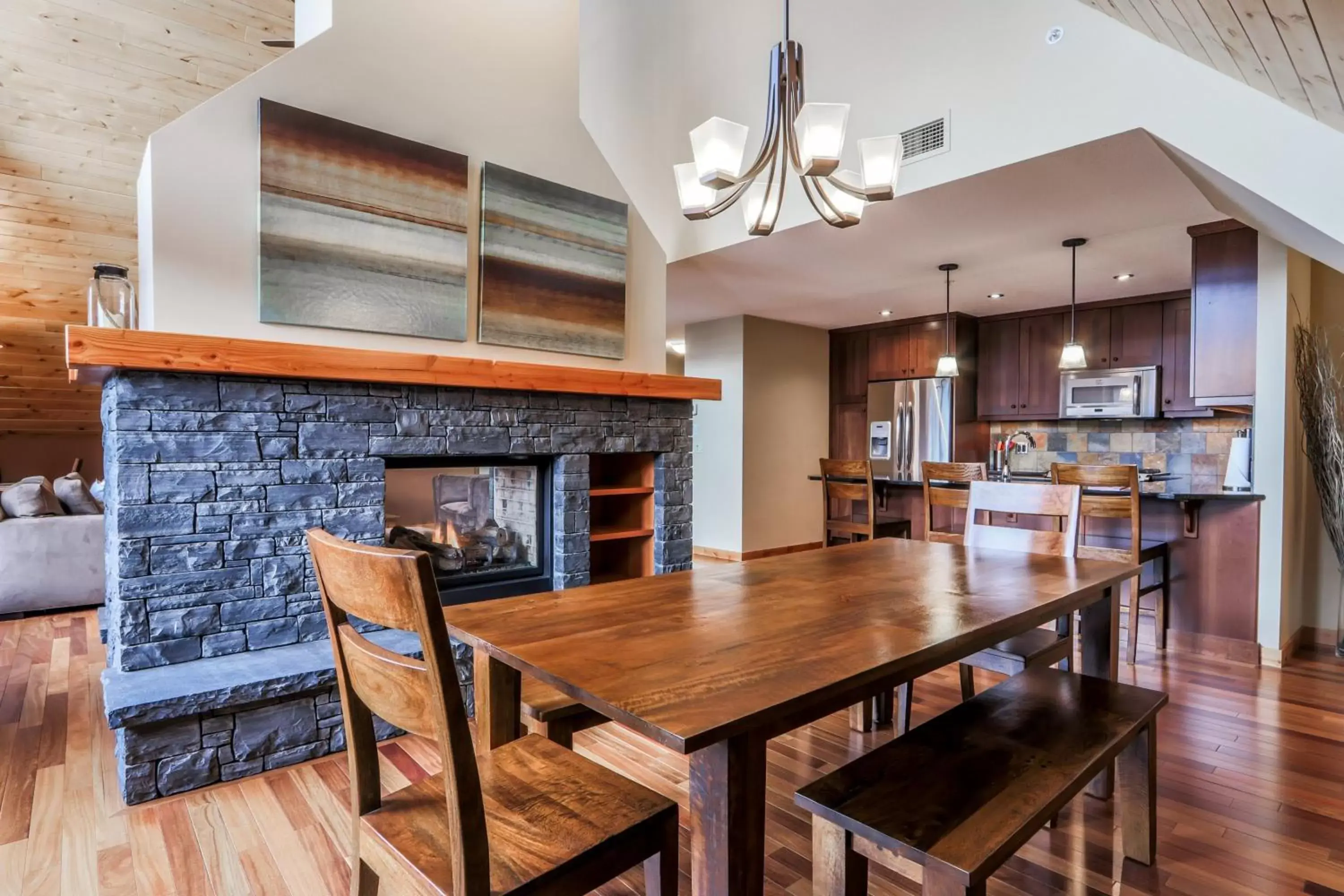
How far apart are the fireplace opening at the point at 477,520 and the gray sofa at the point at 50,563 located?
2751 millimetres

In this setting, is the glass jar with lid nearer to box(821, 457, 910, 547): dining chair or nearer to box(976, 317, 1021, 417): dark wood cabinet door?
box(821, 457, 910, 547): dining chair

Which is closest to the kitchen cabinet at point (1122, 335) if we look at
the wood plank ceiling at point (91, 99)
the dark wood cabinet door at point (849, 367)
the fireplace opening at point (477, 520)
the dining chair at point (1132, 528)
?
the dark wood cabinet door at point (849, 367)

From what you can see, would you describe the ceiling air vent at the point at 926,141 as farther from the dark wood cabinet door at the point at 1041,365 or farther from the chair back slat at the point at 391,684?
the dark wood cabinet door at the point at 1041,365

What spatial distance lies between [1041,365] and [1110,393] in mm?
616

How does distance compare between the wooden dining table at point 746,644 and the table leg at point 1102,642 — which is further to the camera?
the table leg at point 1102,642

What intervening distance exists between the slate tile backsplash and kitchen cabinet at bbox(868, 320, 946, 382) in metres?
0.96

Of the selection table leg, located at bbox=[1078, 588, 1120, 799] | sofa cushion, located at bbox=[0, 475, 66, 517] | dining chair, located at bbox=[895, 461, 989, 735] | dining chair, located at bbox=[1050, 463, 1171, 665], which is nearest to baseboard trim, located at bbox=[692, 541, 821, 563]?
dining chair, located at bbox=[895, 461, 989, 735]

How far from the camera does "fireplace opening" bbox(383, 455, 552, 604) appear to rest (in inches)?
124

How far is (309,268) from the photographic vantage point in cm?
266

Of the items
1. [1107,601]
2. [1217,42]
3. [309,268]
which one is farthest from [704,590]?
[1217,42]

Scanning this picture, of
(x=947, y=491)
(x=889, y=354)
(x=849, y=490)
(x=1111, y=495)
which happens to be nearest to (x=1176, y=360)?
(x=889, y=354)

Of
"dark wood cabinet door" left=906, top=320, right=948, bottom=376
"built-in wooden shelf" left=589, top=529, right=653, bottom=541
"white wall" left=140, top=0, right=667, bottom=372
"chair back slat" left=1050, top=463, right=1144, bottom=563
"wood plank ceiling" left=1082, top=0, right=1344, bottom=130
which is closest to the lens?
"wood plank ceiling" left=1082, top=0, right=1344, bottom=130

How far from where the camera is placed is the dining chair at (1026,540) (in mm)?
2184

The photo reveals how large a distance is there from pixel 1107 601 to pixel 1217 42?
1771 mm
